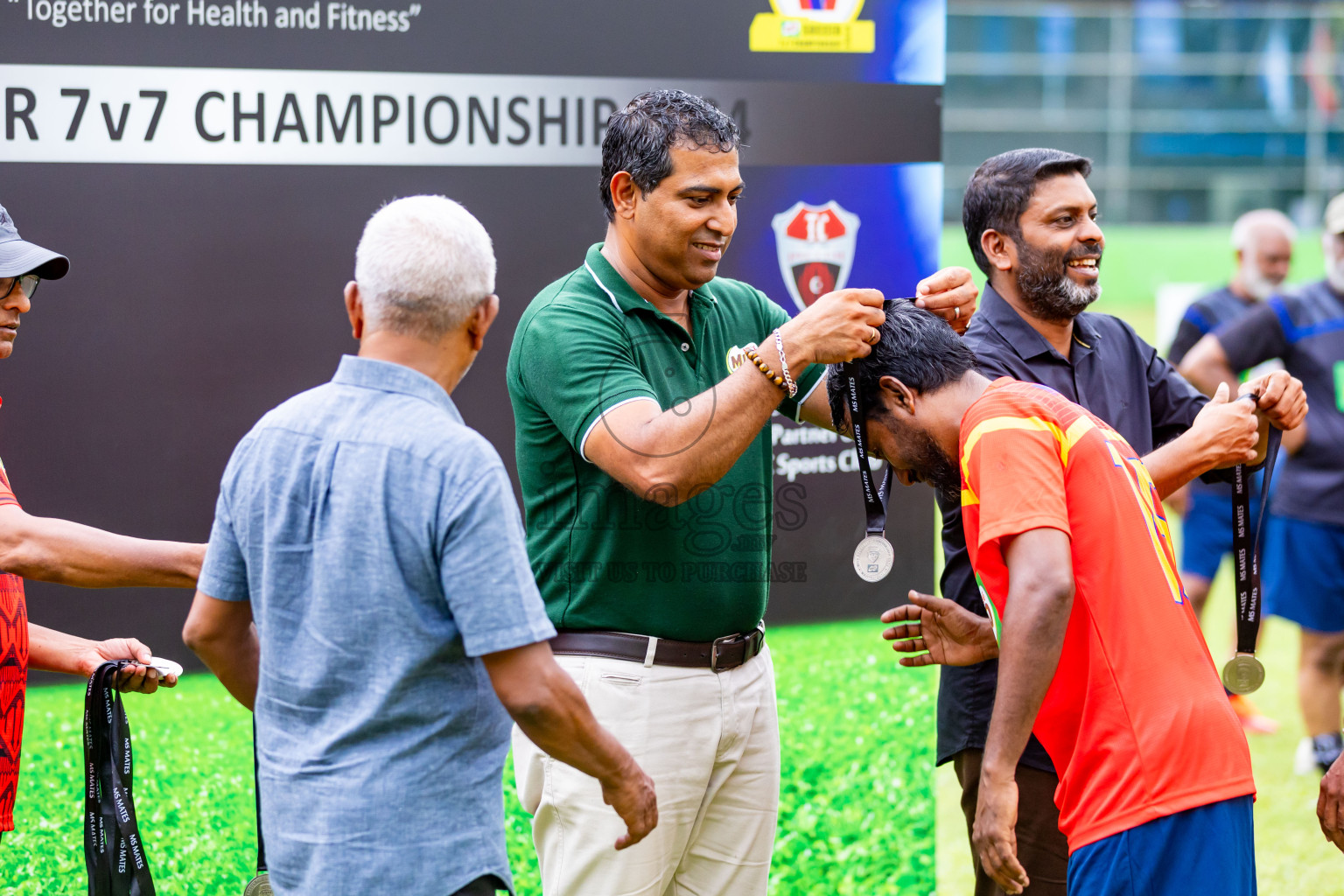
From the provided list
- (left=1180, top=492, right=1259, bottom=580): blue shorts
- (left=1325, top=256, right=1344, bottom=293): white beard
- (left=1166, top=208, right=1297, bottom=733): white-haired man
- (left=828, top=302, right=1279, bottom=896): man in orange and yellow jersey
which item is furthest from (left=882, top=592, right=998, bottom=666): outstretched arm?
(left=1180, top=492, right=1259, bottom=580): blue shorts

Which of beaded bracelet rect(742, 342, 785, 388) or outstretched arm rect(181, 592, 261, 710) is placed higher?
beaded bracelet rect(742, 342, 785, 388)

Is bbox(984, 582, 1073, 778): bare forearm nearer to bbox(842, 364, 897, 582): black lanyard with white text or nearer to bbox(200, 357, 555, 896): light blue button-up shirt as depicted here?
bbox(842, 364, 897, 582): black lanyard with white text

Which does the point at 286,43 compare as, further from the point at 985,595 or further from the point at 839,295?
the point at 985,595

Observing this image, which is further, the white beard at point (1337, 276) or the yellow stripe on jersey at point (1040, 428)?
the white beard at point (1337, 276)

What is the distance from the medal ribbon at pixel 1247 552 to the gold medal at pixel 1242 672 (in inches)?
0.8

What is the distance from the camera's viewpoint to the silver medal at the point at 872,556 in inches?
112

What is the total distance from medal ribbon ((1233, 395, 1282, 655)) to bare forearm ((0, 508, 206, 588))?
2413 mm

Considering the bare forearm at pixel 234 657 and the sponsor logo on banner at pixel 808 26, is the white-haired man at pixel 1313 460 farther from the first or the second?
the bare forearm at pixel 234 657

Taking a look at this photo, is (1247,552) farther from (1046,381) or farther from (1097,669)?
(1097,669)

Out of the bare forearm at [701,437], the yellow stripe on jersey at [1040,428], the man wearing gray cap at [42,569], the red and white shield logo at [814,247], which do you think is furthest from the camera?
the red and white shield logo at [814,247]

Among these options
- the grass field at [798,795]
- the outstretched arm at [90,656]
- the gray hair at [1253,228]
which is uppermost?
the gray hair at [1253,228]

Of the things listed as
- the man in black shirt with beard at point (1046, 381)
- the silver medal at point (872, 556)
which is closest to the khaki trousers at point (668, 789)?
the silver medal at point (872, 556)

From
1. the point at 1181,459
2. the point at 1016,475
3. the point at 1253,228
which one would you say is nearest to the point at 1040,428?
the point at 1016,475

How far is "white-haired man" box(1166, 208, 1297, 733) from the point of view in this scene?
21.4 ft
